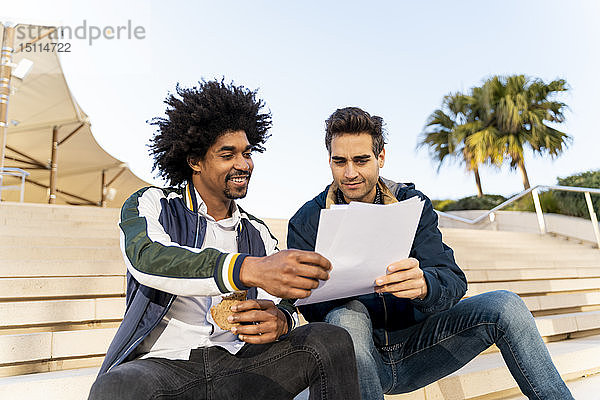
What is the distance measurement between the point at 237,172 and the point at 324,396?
83 cm

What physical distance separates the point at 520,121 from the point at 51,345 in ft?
52.4

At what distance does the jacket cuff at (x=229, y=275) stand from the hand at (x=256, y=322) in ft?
0.54

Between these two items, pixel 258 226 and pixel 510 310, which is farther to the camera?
pixel 258 226

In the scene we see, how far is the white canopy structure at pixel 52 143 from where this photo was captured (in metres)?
8.43

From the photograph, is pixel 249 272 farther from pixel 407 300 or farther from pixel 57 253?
pixel 57 253

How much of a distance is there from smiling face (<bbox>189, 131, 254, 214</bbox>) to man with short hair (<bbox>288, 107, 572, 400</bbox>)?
31 centimetres

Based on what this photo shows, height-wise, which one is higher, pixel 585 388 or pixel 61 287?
pixel 61 287

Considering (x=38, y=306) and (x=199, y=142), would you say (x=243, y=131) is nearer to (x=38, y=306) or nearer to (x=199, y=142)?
(x=199, y=142)

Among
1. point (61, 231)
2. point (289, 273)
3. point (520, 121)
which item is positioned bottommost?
point (289, 273)

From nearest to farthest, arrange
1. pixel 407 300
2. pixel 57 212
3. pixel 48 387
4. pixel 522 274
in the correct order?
1. pixel 407 300
2. pixel 48 387
3. pixel 522 274
4. pixel 57 212

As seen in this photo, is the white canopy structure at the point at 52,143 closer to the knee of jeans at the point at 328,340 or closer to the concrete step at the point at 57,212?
the concrete step at the point at 57,212

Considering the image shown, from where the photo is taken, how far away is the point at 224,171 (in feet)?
5.55

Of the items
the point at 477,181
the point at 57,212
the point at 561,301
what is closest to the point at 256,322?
the point at 561,301

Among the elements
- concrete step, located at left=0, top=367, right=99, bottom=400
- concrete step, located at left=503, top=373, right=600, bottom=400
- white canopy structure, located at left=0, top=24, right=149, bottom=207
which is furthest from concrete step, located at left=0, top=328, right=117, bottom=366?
white canopy structure, located at left=0, top=24, right=149, bottom=207
